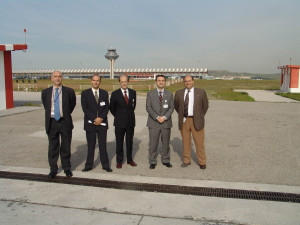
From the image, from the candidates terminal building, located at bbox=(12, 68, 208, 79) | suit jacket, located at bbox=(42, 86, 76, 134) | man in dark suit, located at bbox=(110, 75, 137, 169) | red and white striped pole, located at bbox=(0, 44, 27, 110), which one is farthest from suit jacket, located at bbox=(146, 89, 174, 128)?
terminal building, located at bbox=(12, 68, 208, 79)

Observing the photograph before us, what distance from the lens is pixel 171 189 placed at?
180 inches

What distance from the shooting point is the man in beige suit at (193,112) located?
556 centimetres

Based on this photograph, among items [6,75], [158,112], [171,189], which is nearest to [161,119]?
[158,112]

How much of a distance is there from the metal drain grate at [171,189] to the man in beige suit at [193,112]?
117 centimetres

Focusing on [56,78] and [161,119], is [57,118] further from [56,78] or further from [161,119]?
[161,119]

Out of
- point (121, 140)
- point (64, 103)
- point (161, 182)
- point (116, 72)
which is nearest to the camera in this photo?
point (161, 182)

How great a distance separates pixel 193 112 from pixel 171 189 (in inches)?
63.0

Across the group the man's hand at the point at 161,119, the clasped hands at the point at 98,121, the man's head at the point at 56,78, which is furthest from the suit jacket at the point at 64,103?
the man's hand at the point at 161,119

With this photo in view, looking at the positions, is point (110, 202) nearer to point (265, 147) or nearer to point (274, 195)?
point (274, 195)

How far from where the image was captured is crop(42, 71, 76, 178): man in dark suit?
200 inches

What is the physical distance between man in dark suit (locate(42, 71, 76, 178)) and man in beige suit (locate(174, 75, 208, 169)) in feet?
6.70

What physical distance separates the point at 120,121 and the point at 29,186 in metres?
1.90

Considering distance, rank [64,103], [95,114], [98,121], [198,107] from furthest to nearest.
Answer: [198,107] < [95,114] < [98,121] < [64,103]

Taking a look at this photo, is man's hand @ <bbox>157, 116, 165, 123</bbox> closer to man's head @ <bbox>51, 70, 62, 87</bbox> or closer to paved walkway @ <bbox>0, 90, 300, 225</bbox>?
paved walkway @ <bbox>0, 90, 300, 225</bbox>
